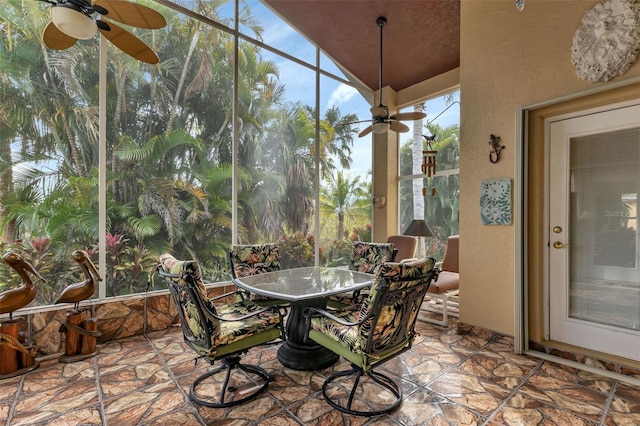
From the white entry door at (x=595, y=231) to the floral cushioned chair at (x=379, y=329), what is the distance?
5.91 feet

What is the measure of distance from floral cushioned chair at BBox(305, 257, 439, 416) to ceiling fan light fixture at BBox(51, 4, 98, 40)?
7.85 feet

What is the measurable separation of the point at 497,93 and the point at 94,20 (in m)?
3.58

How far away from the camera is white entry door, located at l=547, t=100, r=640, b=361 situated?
2590 mm

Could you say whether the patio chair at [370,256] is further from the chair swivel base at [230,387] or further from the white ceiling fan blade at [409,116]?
the white ceiling fan blade at [409,116]

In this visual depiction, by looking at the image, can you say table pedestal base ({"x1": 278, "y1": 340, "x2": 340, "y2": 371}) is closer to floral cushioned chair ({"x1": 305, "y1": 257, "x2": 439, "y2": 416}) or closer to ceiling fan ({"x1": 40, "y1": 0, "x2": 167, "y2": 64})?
floral cushioned chair ({"x1": 305, "y1": 257, "x2": 439, "y2": 416})

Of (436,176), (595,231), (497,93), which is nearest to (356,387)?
(595,231)

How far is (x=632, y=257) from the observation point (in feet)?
8.50

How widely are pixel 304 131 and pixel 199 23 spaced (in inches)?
82.7

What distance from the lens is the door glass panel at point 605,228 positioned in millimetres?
2592

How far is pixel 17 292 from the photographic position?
2.60m

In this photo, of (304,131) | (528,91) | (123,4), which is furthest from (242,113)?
(528,91)

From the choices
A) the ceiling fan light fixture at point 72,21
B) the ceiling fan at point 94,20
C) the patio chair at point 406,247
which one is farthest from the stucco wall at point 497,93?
the ceiling fan light fixture at point 72,21

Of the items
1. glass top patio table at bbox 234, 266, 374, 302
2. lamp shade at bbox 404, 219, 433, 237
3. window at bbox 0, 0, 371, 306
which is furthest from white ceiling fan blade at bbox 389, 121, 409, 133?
glass top patio table at bbox 234, 266, 374, 302

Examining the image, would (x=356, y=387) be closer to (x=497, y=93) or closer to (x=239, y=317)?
(x=239, y=317)
